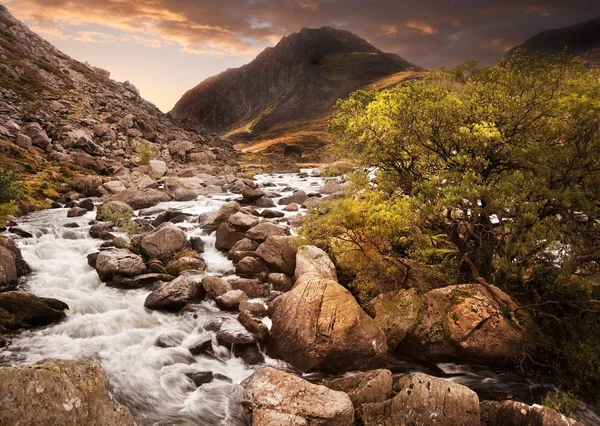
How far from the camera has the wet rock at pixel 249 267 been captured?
2367cm

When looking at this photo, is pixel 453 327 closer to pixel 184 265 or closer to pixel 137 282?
pixel 184 265

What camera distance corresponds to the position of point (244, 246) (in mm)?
26406

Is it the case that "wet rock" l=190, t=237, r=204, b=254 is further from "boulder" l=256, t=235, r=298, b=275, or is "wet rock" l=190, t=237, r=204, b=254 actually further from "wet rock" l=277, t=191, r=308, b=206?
"wet rock" l=277, t=191, r=308, b=206

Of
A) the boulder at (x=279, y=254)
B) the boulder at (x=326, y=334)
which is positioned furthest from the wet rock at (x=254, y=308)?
the boulder at (x=279, y=254)

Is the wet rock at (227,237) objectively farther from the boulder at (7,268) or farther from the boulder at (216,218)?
the boulder at (7,268)

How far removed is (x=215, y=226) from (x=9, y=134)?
1835 inches

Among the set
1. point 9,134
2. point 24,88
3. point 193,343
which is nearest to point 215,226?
point 193,343

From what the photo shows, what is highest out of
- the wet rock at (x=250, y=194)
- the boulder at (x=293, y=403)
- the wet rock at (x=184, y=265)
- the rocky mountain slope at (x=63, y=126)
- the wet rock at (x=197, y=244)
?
the rocky mountain slope at (x=63, y=126)

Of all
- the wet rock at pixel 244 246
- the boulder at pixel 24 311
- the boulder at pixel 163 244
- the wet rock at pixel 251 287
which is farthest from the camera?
the wet rock at pixel 244 246

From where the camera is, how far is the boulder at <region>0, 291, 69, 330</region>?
1556 cm

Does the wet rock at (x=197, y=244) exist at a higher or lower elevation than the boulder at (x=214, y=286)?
higher

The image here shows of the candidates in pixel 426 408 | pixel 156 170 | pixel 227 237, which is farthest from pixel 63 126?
pixel 426 408

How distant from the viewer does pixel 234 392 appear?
44.9 ft

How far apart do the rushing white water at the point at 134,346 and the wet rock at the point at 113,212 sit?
8065mm
